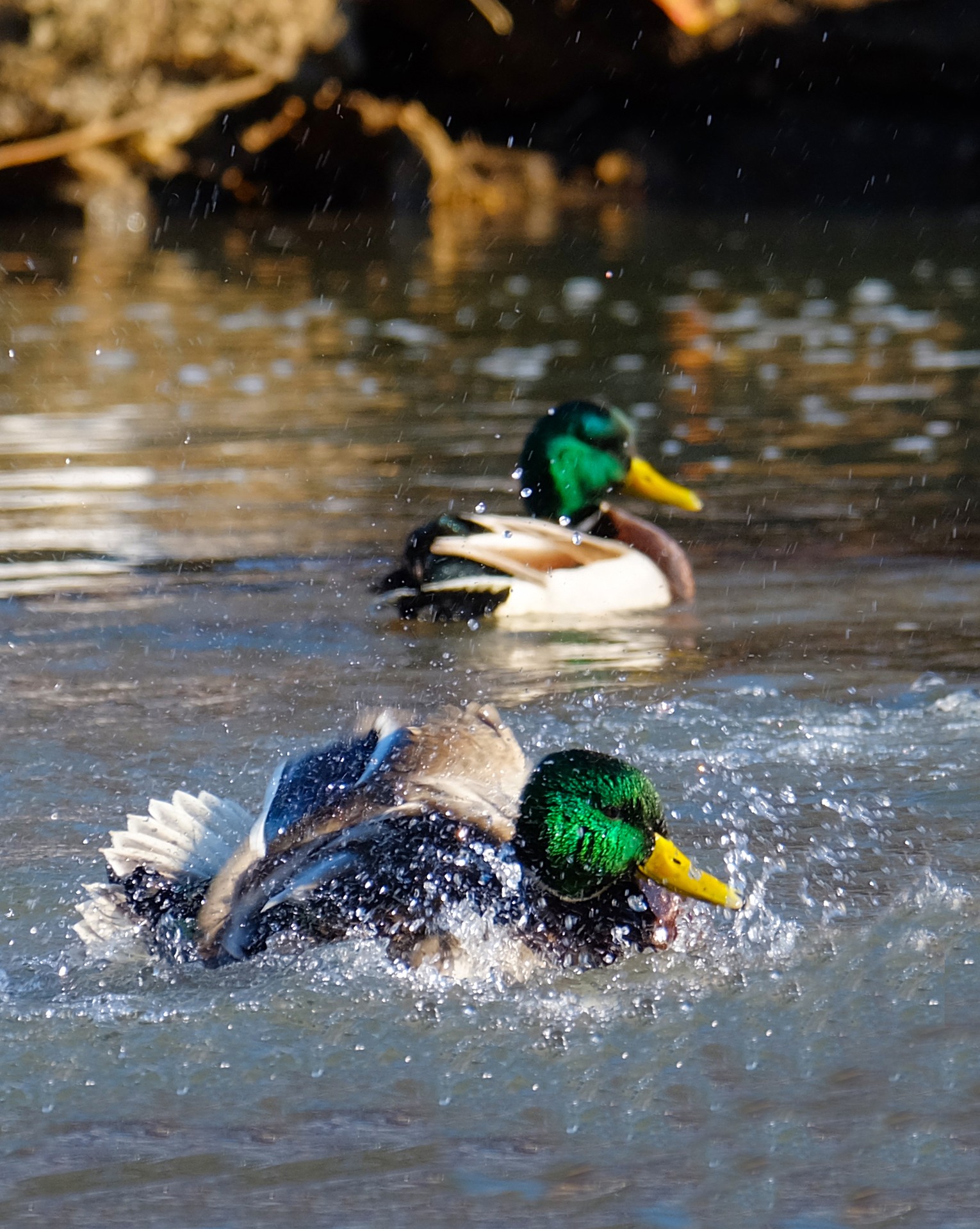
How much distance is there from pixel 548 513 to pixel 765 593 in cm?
84

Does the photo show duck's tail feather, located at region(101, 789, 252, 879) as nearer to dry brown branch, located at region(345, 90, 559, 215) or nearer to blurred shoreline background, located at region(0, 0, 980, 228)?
blurred shoreline background, located at region(0, 0, 980, 228)

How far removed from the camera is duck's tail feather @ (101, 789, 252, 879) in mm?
3395

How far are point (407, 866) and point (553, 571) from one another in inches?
114

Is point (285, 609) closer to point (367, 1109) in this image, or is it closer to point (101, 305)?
point (367, 1109)

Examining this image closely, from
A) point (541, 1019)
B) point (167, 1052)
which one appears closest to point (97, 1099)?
point (167, 1052)

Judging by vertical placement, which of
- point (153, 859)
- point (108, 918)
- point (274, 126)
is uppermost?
point (274, 126)

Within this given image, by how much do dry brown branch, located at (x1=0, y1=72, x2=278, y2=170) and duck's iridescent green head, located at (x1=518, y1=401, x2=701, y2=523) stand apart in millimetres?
13680

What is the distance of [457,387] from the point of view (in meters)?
10.1

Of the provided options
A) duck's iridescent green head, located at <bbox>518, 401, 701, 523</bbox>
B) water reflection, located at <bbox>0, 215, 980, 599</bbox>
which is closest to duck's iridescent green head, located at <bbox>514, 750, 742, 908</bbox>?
duck's iridescent green head, located at <bbox>518, 401, 701, 523</bbox>

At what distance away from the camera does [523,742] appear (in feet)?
15.5

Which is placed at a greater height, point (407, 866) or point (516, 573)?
point (516, 573)

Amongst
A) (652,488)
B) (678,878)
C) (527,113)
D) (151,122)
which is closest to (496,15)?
(527,113)

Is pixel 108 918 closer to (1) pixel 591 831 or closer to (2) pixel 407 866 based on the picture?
(2) pixel 407 866

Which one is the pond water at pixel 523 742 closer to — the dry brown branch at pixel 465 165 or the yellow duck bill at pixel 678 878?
the yellow duck bill at pixel 678 878
